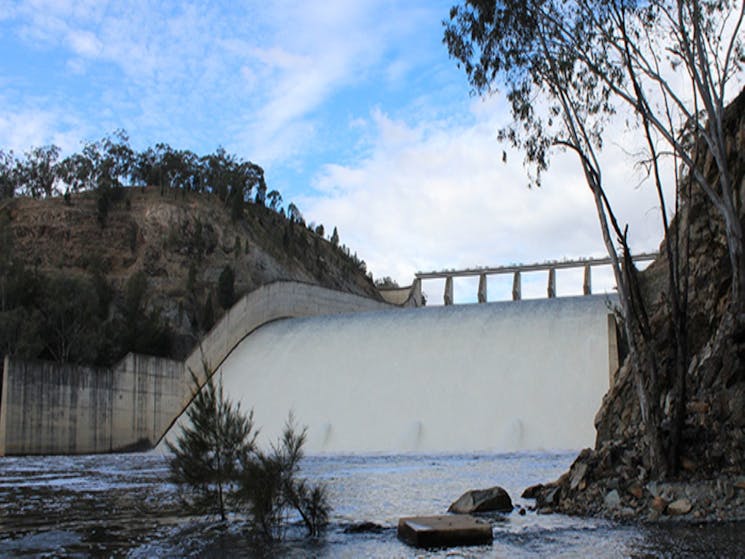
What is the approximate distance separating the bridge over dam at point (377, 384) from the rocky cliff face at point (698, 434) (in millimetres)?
9238

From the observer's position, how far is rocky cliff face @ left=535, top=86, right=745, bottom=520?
812 cm

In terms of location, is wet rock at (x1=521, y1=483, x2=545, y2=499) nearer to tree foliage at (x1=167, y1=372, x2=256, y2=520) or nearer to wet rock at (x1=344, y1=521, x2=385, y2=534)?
wet rock at (x1=344, y1=521, x2=385, y2=534)

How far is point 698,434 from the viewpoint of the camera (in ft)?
28.2

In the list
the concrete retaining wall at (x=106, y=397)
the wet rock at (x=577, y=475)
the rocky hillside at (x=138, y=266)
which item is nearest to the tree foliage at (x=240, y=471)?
the wet rock at (x=577, y=475)

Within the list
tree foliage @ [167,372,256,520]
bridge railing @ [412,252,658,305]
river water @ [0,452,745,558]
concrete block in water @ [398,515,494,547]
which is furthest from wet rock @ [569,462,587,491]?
bridge railing @ [412,252,658,305]

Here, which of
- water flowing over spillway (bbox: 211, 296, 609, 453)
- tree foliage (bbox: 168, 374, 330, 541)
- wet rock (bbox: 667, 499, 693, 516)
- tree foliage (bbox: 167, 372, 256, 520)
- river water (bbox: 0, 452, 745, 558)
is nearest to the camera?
river water (bbox: 0, 452, 745, 558)

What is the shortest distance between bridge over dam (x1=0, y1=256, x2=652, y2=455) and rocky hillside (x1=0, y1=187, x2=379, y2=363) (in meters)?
3.78

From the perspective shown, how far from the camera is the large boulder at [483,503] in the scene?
930cm

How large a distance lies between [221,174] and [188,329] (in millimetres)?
26583

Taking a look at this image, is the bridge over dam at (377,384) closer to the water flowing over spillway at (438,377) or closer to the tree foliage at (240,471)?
the water flowing over spillway at (438,377)

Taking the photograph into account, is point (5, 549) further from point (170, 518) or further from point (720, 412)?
point (720, 412)

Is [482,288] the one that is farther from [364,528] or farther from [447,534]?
[447,534]

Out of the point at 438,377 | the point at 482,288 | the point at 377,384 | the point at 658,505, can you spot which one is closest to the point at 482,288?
the point at 482,288

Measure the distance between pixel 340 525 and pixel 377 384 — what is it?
51.5 feet
